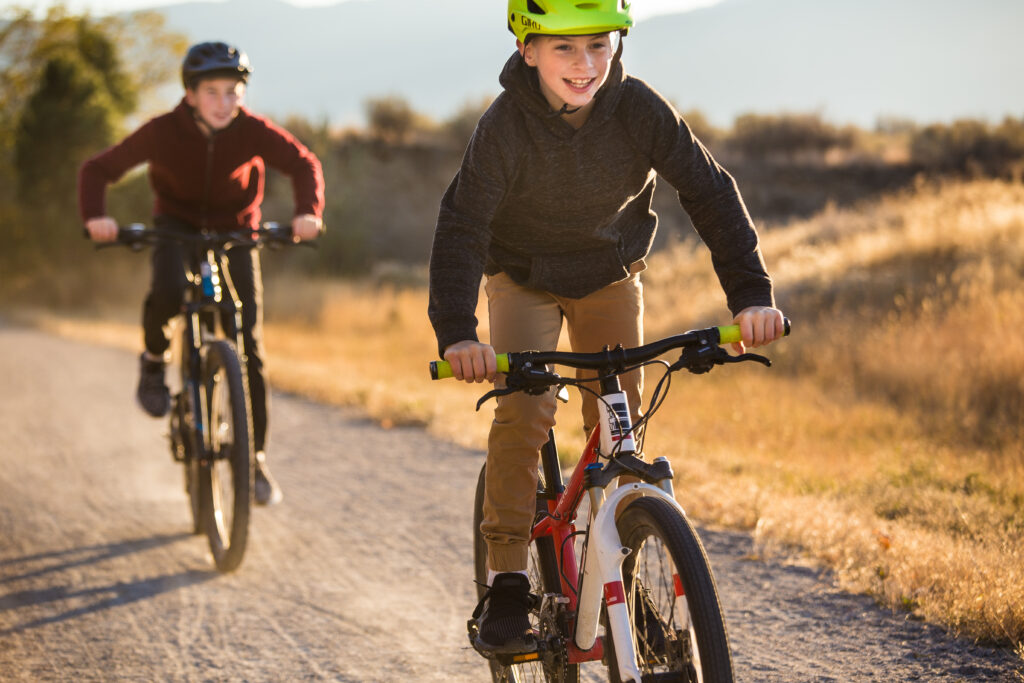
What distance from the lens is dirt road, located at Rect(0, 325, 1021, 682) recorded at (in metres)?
3.85

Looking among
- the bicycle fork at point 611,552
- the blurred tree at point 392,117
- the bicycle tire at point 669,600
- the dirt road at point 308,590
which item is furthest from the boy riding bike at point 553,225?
the blurred tree at point 392,117

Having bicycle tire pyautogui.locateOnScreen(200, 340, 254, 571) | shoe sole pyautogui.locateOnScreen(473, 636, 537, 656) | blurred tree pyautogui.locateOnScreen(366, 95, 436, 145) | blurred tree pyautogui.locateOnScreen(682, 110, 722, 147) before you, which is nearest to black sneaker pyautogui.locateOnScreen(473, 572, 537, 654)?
shoe sole pyautogui.locateOnScreen(473, 636, 537, 656)

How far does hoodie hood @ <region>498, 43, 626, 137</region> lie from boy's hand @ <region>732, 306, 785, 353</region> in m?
0.74

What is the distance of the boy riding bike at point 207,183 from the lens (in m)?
5.35

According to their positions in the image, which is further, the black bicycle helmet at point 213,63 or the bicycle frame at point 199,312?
the bicycle frame at point 199,312

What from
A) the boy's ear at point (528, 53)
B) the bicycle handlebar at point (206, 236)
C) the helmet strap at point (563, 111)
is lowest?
the bicycle handlebar at point (206, 236)

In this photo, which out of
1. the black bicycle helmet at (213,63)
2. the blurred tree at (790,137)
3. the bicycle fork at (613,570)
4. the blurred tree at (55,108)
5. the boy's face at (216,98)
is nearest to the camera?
the bicycle fork at (613,570)

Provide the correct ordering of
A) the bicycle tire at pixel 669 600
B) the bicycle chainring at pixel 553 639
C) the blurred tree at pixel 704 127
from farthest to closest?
the blurred tree at pixel 704 127 < the bicycle chainring at pixel 553 639 < the bicycle tire at pixel 669 600

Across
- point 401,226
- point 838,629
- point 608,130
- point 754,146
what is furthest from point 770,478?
point 754,146

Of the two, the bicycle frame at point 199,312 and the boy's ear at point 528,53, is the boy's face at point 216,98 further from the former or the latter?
the boy's ear at point 528,53

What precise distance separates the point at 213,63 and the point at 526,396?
9.87 ft

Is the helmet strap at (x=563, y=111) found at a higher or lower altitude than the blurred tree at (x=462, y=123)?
lower

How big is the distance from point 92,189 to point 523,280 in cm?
312

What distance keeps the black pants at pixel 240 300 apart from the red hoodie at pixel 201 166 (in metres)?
0.15
